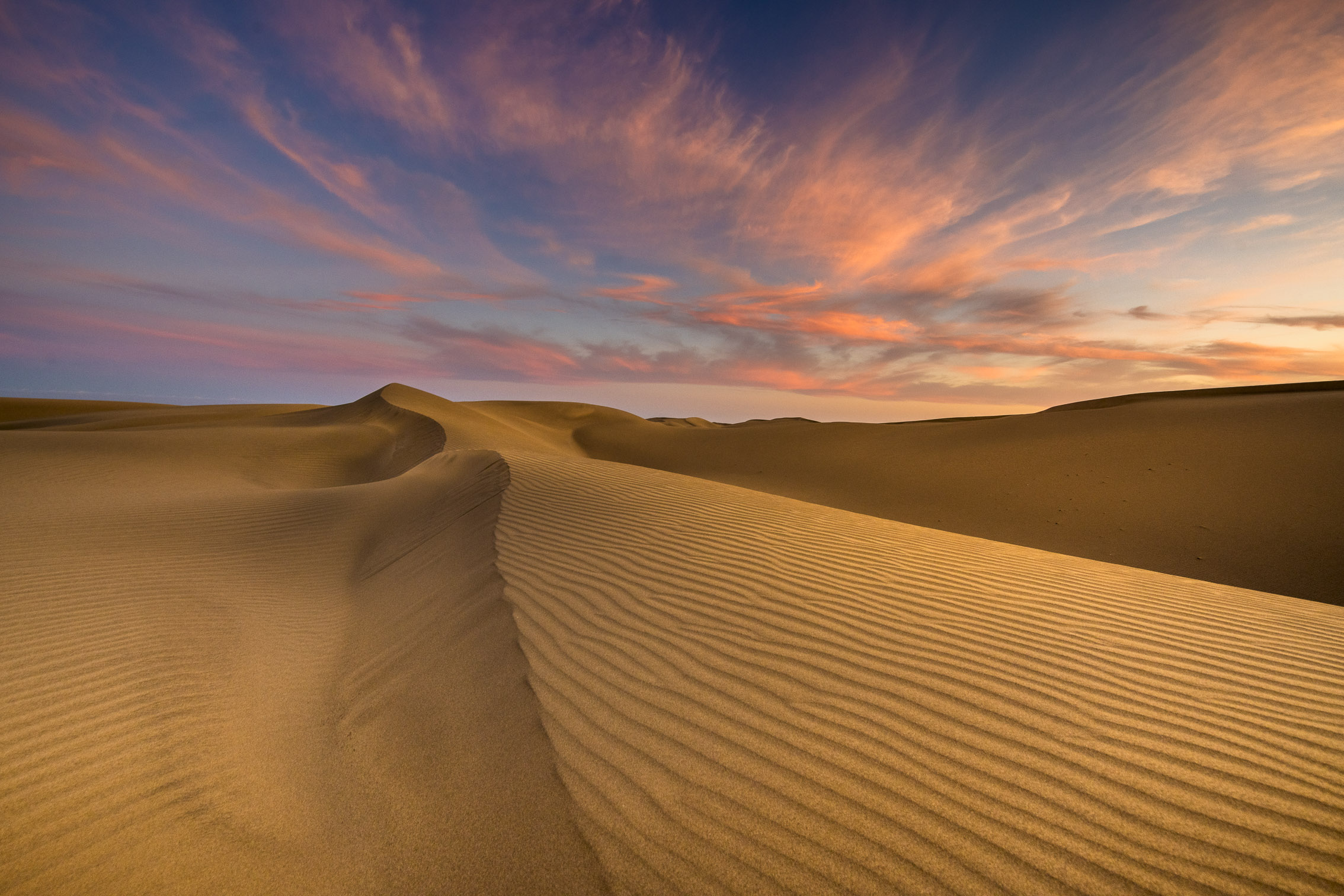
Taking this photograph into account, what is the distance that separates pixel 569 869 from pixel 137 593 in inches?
196

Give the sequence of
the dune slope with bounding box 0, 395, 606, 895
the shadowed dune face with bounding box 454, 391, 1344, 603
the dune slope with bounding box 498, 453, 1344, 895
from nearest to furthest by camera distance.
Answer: the dune slope with bounding box 498, 453, 1344, 895 < the dune slope with bounding box 0, 395, 606, 895 < the shadowed dune face with bounding box 454, 391, 1344, 603

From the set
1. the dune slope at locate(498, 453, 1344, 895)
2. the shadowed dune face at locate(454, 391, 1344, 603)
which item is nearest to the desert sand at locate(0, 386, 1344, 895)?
the dune slope at locate(498, 453, 1344, 895)

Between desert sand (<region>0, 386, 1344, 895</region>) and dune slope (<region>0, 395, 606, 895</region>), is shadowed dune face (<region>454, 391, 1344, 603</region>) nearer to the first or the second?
desert sand (<region>0, 386, 1344, 895</region>)

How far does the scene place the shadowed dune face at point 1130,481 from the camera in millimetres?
8633

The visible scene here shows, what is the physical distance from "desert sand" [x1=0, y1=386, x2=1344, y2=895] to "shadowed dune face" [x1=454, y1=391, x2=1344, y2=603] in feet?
18.4

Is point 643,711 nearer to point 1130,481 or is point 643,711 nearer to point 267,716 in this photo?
point 267,716

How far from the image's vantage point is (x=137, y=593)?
4.44 meters

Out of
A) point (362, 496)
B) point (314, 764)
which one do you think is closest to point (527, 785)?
point (314, 764)

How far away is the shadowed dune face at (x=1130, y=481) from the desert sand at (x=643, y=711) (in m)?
5.62

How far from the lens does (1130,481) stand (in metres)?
11.4

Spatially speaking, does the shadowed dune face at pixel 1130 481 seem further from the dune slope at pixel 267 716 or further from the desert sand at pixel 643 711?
the dune slope at pixel 267 716

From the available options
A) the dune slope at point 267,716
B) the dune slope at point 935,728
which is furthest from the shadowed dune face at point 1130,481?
the dune slope at point 267,716

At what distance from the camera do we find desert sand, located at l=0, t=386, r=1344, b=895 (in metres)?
1.81

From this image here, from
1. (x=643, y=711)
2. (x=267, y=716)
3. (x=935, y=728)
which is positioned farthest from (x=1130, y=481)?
(x=267, y=716)
